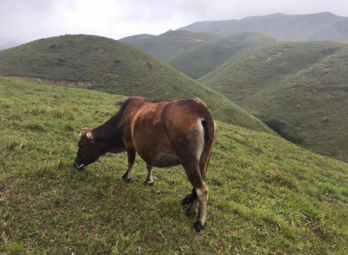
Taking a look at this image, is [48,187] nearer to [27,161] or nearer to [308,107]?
[27,161]

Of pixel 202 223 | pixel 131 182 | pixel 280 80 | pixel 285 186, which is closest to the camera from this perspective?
pixel 202 223

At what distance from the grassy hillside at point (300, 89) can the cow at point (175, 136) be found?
2409cm

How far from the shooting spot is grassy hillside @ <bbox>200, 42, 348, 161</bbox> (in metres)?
27.4

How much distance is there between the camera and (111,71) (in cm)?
3544

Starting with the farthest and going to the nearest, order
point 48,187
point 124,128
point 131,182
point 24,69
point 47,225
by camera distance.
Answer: point 24,69 → point 131,182 → point 124,128 → point 48,187 → point 47,225

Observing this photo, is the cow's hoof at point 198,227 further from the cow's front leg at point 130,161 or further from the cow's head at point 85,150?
the cow's head at point 85,150

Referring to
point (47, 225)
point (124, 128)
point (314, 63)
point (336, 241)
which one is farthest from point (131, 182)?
point (314, 63)

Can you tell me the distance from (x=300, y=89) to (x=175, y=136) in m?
41.2

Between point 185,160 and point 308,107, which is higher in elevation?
point 185,160

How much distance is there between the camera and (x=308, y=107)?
33.4 m

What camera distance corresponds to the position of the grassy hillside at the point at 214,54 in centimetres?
8031

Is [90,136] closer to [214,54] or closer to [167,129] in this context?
[167,129]

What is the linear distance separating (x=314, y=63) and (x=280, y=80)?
34.2 feet

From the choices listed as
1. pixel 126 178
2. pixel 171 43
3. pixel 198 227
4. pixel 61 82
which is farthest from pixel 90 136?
pixel 171 43
